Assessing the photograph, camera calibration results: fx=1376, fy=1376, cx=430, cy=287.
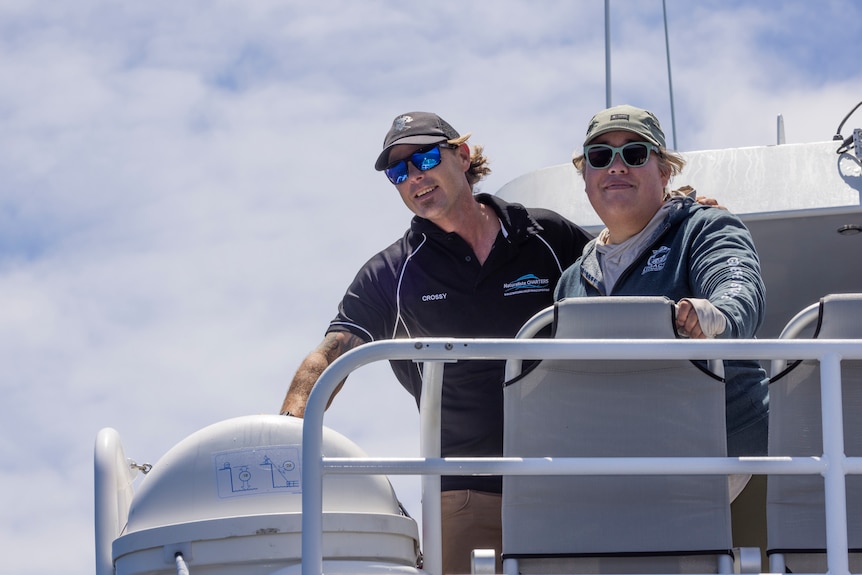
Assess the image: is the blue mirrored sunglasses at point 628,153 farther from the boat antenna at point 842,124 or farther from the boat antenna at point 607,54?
the boat antenna at point 607,54

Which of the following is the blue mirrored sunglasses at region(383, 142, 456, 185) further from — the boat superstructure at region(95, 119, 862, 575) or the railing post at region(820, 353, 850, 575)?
the railing post at region(820, 353, 850, 575)

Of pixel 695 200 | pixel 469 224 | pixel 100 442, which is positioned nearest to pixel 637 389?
pixel 695 200

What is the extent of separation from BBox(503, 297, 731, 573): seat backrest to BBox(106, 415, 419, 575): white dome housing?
0.37 meters

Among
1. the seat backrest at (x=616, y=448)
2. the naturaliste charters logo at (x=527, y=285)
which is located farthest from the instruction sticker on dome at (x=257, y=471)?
the naturaliste charters logo at (x=527, y=285)

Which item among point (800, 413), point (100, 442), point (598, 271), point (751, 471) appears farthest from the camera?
point (598, 271)

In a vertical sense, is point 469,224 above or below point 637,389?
above

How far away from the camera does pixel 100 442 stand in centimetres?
374

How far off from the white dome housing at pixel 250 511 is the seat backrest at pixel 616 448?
0.37m

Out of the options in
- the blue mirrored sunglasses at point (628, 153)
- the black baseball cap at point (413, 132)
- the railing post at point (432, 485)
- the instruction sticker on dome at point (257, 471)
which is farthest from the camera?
the black baseball cap at point (413, 132)

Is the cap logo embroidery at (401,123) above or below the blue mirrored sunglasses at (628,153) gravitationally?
above

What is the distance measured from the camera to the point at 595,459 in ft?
9.95

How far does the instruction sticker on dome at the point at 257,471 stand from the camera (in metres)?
3.30

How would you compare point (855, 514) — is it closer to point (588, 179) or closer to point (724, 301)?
point (724, 301)

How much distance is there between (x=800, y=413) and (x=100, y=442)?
1843mm
